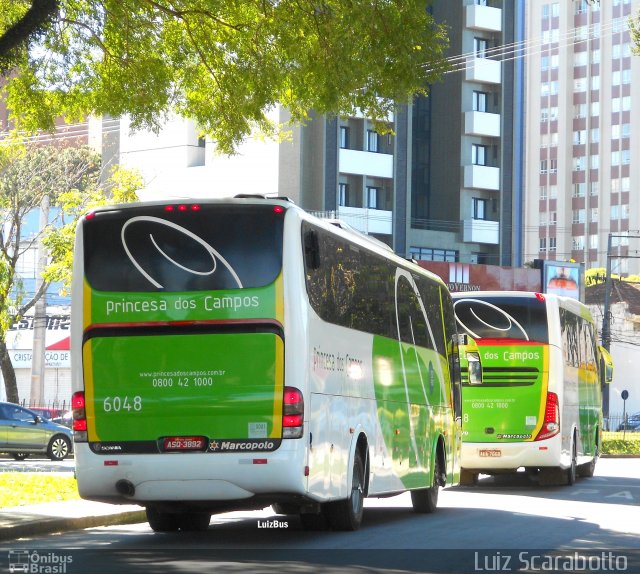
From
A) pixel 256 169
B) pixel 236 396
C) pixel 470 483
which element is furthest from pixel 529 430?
pixel 256 169

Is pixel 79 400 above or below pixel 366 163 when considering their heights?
below

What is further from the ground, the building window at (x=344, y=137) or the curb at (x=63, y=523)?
the building window at (x=344, y=137)

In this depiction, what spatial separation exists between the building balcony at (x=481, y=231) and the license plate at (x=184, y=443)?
200 feet

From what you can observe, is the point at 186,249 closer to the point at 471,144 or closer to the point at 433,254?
the point at 433,254

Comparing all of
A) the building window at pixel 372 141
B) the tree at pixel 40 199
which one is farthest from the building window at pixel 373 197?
the tree at pixel 40 199

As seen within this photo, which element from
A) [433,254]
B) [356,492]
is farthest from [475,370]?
[433,254]

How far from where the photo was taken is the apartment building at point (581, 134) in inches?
6619

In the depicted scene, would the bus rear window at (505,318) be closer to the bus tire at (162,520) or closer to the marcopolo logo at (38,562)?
the bus tire at (162,520)

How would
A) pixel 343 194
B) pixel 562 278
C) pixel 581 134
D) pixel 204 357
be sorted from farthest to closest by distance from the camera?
pixel 581 134, pixel 562 278, pixel 343 194, pixel 204 357

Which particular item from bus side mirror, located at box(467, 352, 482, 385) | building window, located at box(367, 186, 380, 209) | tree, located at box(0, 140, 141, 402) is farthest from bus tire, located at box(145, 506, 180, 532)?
building window, located at box(367, 186, 380, 209)

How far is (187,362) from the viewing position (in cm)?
1413

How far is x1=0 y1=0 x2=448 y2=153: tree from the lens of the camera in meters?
19.1

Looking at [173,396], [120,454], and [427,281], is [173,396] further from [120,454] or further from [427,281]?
[427,281]

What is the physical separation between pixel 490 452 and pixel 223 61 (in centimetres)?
855
